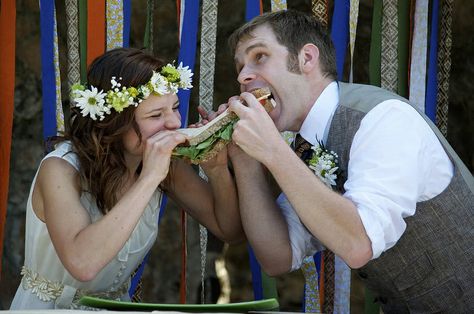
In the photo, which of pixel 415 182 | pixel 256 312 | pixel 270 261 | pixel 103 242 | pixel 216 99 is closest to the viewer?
pixel 256 312

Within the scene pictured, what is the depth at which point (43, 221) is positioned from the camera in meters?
3.59

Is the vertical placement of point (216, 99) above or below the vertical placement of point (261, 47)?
below

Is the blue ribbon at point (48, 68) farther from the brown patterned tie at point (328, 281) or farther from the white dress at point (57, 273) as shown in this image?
the brown patterned tie at point (328, 281)

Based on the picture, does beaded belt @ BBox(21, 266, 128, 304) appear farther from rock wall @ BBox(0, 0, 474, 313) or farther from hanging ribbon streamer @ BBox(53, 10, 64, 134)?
rock wall @ BBox(0, 0, 474, 313)

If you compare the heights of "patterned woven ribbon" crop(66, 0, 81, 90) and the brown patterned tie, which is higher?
"patterned woven ribbon" crop(66, 0, 81, 90)

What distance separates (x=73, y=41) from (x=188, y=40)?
587 mm

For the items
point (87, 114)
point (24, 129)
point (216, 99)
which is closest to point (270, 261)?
point (87, 114)

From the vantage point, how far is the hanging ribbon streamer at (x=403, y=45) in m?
4.21

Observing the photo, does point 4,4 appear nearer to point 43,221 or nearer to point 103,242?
point 43,221

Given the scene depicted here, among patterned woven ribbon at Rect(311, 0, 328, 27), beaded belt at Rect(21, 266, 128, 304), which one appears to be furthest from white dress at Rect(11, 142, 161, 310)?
patterned woven ribbon at Rect(311, 0, 328, 27)

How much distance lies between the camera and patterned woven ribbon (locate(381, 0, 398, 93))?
13.9 feet

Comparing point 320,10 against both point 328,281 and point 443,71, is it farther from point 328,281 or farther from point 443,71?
point 328,281

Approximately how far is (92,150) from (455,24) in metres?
2.06

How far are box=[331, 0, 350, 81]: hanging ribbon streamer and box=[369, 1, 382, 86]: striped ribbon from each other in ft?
0.42
